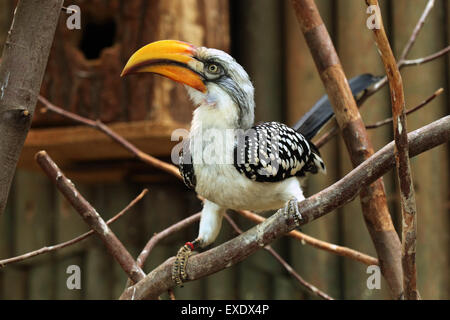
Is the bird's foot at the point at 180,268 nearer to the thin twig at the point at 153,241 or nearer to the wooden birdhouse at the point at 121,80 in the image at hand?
the thin twig at the point at 153,241

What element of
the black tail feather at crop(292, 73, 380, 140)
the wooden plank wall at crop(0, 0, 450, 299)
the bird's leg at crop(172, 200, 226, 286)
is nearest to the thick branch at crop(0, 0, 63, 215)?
the bird's leg at crop(172, 200, 226, 286)

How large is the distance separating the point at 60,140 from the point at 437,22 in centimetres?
118

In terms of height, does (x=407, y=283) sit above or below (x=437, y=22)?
below

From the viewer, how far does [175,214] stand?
83.5 inches

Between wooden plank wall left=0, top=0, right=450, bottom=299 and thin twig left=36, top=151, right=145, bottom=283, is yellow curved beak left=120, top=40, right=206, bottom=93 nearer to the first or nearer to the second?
thin twig left=36, top=151, right=145, bottom=283

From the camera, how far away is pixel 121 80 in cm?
161

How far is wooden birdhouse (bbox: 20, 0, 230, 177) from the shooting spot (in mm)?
1574

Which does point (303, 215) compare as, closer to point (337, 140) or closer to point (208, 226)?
point (208, 226)

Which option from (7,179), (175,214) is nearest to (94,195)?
(175,214)

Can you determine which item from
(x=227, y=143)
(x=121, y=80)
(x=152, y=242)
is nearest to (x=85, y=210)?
(x=152, y=242)

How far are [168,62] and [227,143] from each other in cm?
17

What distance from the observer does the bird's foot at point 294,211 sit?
0.84 m

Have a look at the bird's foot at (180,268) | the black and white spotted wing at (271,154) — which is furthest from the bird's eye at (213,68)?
the bird's foot at (180,268)
